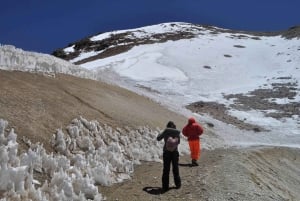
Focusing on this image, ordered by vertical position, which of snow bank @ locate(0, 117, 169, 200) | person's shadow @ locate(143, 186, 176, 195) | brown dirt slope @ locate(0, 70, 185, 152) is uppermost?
brown dirt slope @ locate(0, 70, 185, 152)

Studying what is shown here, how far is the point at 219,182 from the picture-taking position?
12562 millimetres

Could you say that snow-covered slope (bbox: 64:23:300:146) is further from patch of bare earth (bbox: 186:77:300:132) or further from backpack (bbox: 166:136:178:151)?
backpack (bbox: 166:136:178:151)

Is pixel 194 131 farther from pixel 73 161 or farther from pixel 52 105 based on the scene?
pixel 73 161

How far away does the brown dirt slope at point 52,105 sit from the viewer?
40.4 ft

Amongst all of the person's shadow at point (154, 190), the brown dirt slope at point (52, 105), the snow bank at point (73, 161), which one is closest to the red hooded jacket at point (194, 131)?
the snow bank at point (73, 161)

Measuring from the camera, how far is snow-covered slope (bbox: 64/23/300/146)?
33.8 metres

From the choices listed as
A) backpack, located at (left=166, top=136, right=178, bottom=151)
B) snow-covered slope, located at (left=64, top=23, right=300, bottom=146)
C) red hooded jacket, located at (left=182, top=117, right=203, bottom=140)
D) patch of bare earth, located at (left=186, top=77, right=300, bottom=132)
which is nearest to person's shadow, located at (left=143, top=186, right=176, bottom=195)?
backpack, located at (left=166, top=136, right=178, bottom=151)

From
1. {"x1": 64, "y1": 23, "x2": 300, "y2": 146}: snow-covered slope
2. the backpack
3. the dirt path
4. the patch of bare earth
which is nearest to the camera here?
the dirt path

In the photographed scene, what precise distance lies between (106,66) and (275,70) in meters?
18.2

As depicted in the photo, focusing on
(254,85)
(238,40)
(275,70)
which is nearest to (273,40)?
(238,40)

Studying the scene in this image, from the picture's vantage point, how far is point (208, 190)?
11727 millimetres

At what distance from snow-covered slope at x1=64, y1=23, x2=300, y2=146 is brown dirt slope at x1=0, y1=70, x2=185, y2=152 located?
8.78 meters

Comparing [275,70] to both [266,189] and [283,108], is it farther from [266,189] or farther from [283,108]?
[266,189]

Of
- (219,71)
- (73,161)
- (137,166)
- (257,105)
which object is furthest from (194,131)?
(219,71)
